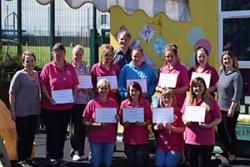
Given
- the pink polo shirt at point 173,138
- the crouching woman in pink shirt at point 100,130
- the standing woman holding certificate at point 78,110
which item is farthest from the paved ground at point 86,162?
the pink polo shirt at point 173,138

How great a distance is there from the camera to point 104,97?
7820 mm

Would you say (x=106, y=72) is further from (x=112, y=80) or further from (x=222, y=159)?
(x=222, y=159)

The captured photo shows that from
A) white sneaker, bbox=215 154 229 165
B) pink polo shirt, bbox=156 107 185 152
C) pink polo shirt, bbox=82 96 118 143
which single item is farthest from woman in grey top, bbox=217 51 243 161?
pink polo shirt, bbox=82 96 118 143

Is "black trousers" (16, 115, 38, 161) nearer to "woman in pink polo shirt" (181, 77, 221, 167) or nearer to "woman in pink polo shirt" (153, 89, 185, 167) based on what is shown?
"woman in pink polo shirt" (153, 89, 185, 167)

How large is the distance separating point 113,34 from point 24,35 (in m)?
6.27

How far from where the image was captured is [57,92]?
8000 millimetres

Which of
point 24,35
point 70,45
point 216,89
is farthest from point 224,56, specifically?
point 24,35

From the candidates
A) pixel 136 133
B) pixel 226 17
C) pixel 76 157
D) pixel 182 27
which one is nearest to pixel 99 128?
pixel 136 133

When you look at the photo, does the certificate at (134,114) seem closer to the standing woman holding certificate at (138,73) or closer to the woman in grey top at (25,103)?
the standing woman holding certificate at (138,73)

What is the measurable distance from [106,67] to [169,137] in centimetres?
147

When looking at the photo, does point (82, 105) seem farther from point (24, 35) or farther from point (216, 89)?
point (24, 35)

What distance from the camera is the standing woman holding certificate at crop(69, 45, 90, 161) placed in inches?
334

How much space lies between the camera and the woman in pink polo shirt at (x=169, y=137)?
24.9 feet

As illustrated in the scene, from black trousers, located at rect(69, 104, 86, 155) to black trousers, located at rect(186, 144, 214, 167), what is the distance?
2.13 meters
